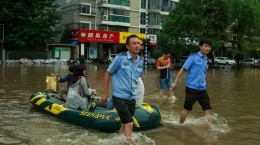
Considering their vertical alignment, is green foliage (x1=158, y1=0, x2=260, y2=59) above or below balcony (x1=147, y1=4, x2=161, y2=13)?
below

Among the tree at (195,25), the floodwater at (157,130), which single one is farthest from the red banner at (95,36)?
the floodwater at (157,130)

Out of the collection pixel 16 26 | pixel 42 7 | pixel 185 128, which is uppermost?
pixel 42 7

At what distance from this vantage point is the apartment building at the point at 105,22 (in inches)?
1866

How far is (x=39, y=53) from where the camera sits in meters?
41.9

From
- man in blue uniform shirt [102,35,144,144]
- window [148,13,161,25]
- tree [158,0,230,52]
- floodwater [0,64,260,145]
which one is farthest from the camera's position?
window [148,13,161,25]

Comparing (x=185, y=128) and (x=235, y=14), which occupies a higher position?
(x=235, y=14)

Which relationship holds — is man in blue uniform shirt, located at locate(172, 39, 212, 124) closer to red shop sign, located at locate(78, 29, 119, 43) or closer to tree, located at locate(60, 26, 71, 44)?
red shop sign, located at locate(78, 29, 119, 43)

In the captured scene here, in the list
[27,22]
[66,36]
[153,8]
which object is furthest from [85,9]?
[153,8]

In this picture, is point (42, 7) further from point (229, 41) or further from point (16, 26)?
point (229, 41)

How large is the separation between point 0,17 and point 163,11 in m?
28.6

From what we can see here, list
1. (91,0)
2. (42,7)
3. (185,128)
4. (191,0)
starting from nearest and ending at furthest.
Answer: (185,128)
(191,0)
(42,7)
(91,0)

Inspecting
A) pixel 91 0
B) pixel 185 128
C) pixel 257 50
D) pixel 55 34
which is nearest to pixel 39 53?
pixel 55 34

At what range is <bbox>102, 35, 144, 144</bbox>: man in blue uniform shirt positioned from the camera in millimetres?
5055

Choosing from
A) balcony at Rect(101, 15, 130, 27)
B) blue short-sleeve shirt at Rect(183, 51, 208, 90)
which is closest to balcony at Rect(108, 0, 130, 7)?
balcony at Rect(101, 15, 130, 27)
